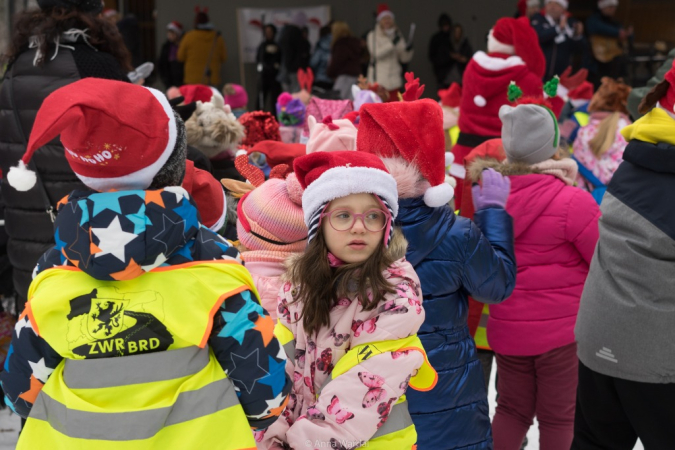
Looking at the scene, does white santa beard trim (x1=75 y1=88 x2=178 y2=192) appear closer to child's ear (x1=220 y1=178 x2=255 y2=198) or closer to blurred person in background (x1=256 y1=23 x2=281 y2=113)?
child's ear (x1=220 y1=178 x2=255 y2=198)

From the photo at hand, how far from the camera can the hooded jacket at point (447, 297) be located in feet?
8.13

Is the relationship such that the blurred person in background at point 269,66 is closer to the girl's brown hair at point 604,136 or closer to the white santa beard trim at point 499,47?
the white santa beard trim at point 499,47

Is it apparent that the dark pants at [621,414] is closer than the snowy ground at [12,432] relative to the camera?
Yes

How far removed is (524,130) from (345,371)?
168 cm

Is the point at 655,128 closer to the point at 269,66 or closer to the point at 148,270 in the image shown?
the point at 148,270

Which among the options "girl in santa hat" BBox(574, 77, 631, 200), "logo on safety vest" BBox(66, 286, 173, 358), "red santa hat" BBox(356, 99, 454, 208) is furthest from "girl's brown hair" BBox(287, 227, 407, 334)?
"girl in santa hat" BBox(574, 77, 631, 200)

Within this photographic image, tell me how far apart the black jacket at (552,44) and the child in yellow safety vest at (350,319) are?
7.20 metres

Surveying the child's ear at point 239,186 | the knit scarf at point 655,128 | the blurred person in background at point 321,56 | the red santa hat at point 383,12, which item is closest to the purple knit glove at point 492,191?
the knit scarf at point 655,128

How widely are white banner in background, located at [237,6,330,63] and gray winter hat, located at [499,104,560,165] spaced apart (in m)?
9.49

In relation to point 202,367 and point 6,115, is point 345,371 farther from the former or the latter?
point 6,115

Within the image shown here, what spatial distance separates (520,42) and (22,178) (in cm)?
339

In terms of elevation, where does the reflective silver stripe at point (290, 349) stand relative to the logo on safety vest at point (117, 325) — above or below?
below

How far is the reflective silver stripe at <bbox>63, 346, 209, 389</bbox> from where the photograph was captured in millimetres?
1628

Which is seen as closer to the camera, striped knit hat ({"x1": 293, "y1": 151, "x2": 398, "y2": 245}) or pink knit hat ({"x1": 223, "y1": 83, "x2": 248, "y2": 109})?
striped knit hat ({"x1": 293, "y1": 151, "x2": 398, "y2": 245})
